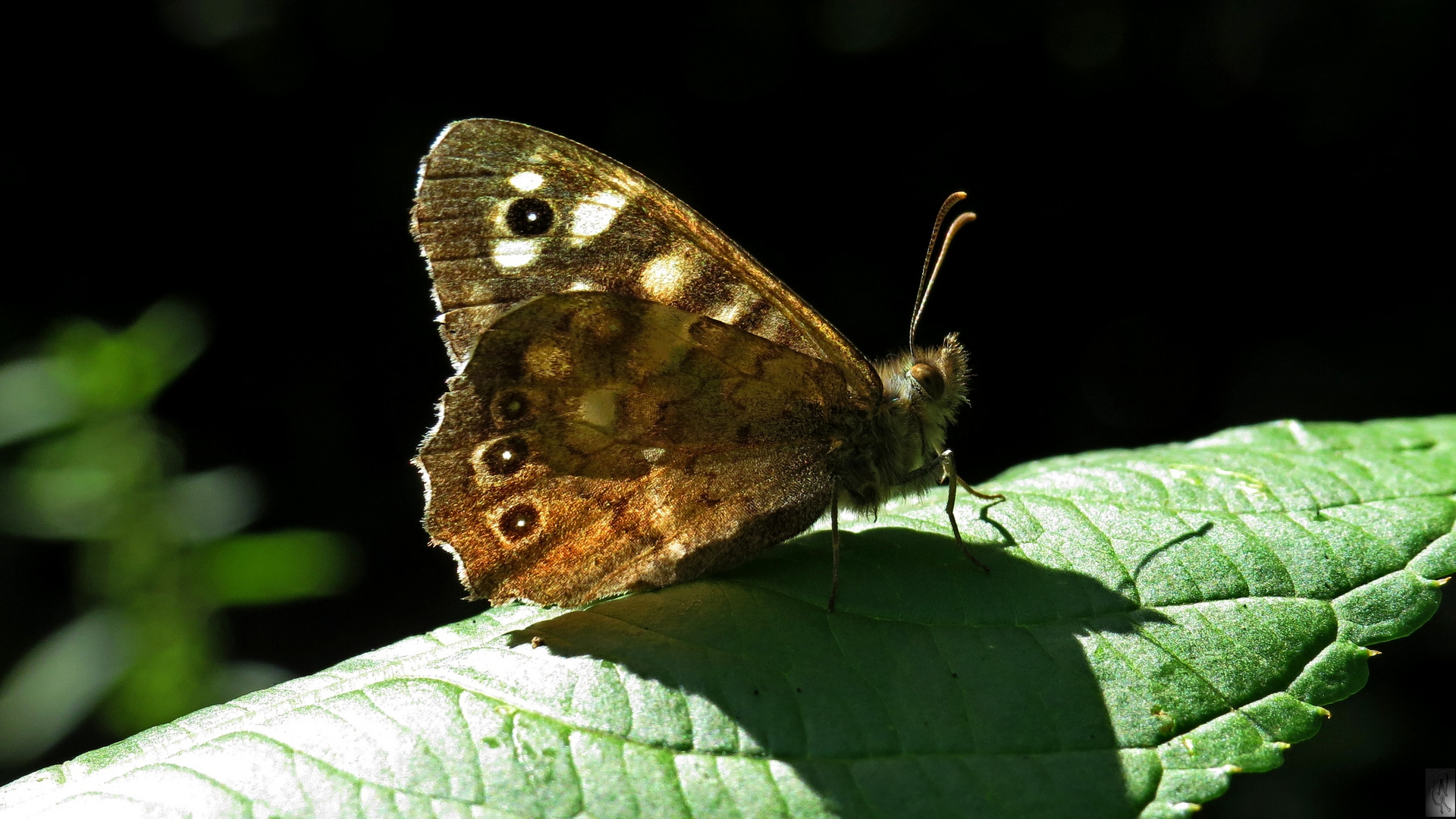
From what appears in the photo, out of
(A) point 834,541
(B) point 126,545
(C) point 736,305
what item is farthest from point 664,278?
(B) point 126,545

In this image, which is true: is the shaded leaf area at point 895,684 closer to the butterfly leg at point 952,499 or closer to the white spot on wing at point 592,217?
the butterfly leg at point 952,499

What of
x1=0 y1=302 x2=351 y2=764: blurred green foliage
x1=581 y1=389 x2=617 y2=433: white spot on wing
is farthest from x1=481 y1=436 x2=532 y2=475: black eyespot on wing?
x1=0 y1=302 x2=351 y2=764: blurred green foliage

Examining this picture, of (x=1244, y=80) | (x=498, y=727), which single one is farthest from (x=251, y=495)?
(x=1244, y=80)

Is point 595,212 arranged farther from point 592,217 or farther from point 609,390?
point 609,390

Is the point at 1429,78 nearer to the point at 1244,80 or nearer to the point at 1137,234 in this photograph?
the point at 1244,80

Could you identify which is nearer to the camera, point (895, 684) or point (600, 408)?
point (895, 684)

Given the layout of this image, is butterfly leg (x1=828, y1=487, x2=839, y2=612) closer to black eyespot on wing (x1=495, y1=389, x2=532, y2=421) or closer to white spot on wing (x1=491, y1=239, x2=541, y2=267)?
black eyespot on wing (x1=495, y1=389, x2=532, y2=421)

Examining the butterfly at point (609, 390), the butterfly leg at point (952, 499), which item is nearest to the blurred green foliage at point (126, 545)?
the butterfly at point (609, 390)
